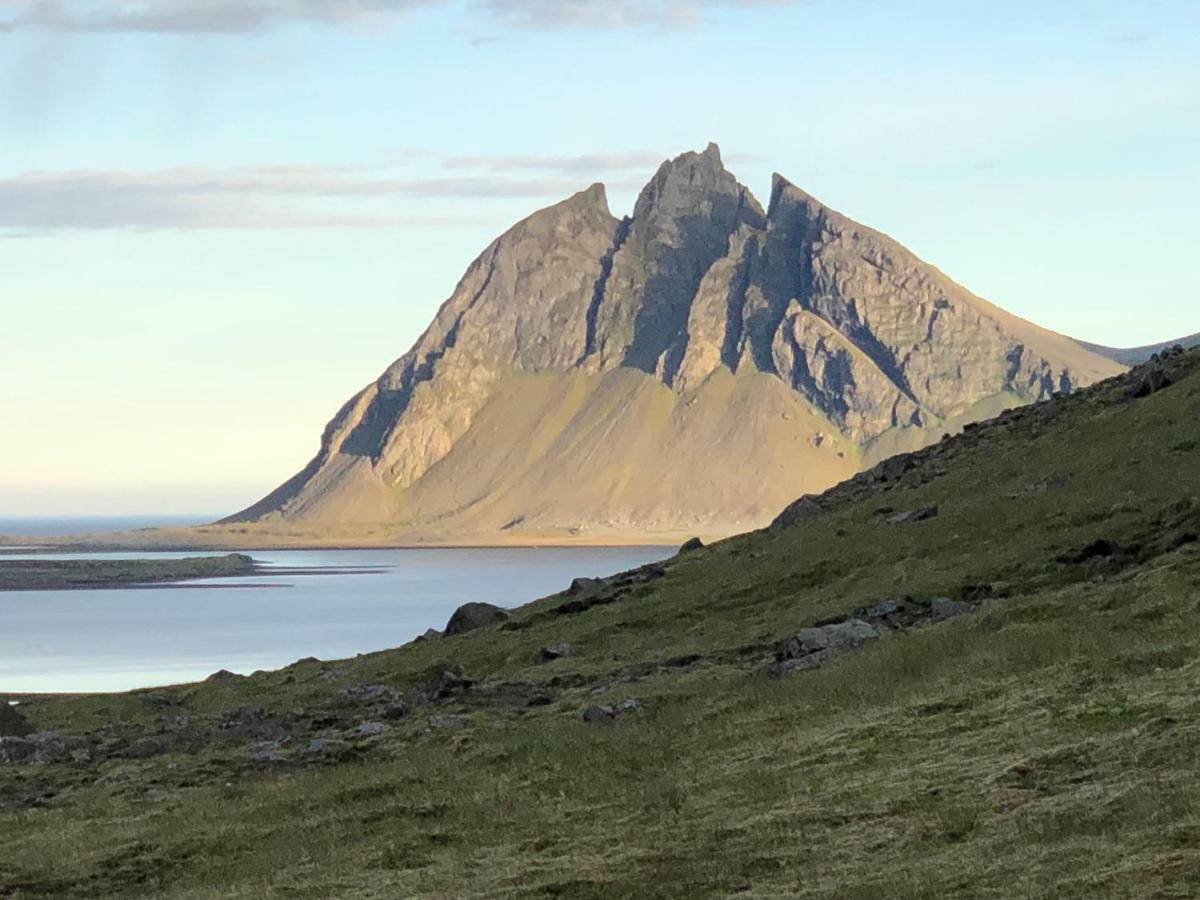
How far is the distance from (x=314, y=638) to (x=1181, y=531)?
333 feet

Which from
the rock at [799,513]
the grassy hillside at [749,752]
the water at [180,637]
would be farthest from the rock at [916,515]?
the water at [180,637]

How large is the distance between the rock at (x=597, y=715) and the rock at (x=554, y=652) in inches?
667

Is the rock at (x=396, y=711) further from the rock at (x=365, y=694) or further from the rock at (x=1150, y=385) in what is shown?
the rock at (x=1150, y=385)

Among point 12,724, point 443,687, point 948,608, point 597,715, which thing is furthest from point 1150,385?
point 12,724

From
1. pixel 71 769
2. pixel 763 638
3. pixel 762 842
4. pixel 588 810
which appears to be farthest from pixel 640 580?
pixel 762 842

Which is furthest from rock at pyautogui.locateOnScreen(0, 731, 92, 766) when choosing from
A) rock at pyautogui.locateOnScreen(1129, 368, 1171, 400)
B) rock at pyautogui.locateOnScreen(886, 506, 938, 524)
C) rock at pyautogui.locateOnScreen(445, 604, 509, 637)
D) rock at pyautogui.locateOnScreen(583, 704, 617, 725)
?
rock at pyautogui.locateOnScreen(1129, 368, 1171, 400)

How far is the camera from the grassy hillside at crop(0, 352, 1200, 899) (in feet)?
67.7

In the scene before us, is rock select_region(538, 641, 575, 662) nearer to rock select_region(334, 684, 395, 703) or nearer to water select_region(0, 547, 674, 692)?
rock select_region(334, 684, 395, 703)

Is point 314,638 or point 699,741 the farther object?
point 314,638

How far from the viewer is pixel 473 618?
6912 centimetres

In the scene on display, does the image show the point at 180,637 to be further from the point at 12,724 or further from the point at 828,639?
the point at 828,639

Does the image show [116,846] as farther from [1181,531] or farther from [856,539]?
[856,539]

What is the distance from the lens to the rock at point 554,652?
2157 inches

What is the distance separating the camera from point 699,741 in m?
31.2
